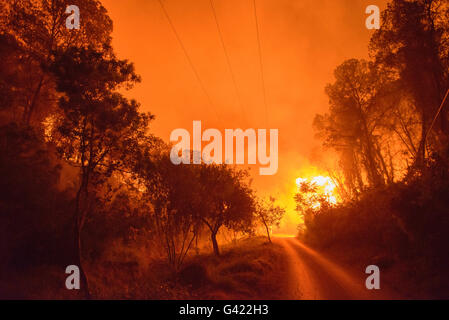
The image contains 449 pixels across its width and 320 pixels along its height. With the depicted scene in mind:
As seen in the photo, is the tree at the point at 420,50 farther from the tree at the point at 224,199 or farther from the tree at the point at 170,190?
the tree at the point at 170,190

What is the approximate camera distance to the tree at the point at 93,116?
10.5 meters

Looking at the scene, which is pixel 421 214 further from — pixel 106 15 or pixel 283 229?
pixel 283 229

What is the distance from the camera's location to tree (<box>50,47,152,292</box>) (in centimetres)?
1052

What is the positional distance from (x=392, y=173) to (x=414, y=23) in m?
20.9

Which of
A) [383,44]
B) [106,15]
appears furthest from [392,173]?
[106,15]

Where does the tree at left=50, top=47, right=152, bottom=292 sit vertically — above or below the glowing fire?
above

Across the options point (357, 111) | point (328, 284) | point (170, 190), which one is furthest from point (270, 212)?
point (170, 190)

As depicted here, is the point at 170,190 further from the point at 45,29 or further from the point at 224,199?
the point at 45,29

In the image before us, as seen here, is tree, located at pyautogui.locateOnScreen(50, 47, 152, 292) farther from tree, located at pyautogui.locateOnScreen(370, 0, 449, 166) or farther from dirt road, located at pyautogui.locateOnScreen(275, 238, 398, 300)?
tree, located at pyautogui.locateOnScreen(370, 0, 449, 166)

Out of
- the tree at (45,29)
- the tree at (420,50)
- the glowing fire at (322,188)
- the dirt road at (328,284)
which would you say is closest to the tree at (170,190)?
the dirt road at (328,284)

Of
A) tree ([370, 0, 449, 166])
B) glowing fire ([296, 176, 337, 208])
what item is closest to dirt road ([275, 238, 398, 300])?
tree ([370, 0, 449, 166])

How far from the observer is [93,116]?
11.0m

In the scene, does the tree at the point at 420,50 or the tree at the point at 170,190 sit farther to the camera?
the tree at the point at 420,50
